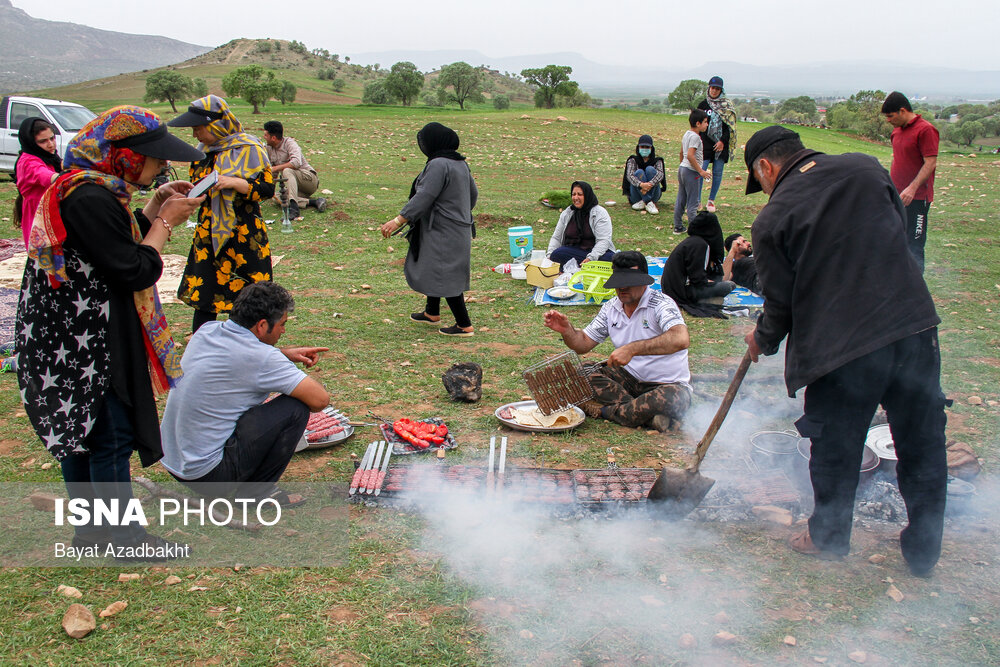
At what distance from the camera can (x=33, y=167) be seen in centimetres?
525

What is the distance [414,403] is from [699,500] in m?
2.19

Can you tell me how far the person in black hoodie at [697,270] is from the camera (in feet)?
22.0

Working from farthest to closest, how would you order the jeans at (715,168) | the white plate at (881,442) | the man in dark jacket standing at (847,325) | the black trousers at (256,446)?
the jeans at (715,168) < the white plate at (881,442) < the black trousers at (256,446) < the man in dark jacket standing at (847,325)

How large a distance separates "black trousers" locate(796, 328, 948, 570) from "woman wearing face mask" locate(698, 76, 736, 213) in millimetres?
7399

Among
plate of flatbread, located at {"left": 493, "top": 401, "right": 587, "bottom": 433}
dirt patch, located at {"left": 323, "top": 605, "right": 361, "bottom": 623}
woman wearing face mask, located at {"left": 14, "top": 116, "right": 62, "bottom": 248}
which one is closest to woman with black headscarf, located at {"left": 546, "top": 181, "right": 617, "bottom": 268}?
plate of flatbread, located at {"left": 493, "top": 401, "right": 587, "bottom": 433}

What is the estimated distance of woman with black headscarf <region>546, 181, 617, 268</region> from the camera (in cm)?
761

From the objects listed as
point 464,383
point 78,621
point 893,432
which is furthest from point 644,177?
point 78,621

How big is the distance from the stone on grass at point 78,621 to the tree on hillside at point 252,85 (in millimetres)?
27504

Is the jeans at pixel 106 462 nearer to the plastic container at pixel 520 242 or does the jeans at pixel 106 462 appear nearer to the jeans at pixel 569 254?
the jeans at pixel 569 254

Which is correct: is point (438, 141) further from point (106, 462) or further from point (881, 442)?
point (881, 442)

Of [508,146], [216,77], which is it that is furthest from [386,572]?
[216,77]

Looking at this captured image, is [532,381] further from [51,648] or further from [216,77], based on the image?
[216,77]

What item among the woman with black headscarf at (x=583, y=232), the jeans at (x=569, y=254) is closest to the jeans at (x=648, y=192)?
the woman with black headscarf at (x=583, y=232)

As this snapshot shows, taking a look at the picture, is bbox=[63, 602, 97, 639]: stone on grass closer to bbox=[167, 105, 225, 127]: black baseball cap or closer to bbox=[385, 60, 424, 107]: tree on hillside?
bbox=[167, 105, 225, 127]: black baseball cap
